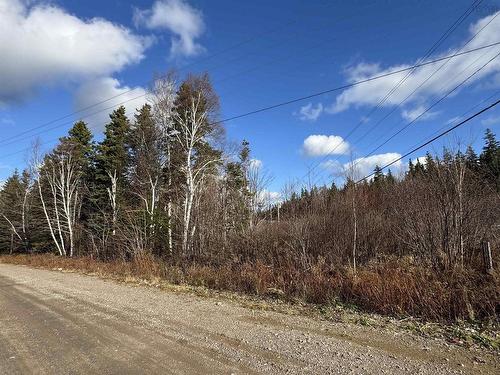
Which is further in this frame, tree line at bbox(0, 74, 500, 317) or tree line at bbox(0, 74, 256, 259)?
tree line at bbox(0, 74, 256, 259)

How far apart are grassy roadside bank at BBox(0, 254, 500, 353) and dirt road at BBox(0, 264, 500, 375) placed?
51cm

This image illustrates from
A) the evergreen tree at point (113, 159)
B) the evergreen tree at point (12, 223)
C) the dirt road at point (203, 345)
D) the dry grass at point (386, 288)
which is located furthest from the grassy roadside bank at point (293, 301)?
the evergreen tree at point (12, 223)

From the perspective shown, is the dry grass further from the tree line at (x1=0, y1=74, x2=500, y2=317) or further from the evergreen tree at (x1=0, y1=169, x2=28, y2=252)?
the evergreen tree at (x1=0, y1=169, x2=28, y2=252)

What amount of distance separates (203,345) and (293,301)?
4.34m

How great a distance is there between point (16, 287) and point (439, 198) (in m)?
15.2

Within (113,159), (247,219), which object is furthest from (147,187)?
(247,219)

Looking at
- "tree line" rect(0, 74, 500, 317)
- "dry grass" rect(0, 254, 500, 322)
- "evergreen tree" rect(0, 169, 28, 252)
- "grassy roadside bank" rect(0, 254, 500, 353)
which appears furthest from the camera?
"evergreen tree" rect(0, 169, 28, 252)

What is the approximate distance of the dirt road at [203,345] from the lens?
4.84 meters

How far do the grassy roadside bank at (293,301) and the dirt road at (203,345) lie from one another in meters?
0.51

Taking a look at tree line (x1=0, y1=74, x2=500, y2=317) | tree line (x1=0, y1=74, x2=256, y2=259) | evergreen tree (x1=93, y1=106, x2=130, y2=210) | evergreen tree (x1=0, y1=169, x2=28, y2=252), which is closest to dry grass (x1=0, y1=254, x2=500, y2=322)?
tree line (x1=0, y1=74, x2=500, y2=317)

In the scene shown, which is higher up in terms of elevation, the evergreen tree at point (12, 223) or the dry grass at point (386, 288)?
the evergreen tree at point (12, 223)

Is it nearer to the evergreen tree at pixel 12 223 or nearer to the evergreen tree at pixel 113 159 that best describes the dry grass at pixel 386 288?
the evergreen tree at pixel 113 159

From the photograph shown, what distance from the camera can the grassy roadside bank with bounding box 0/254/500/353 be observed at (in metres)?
6.25

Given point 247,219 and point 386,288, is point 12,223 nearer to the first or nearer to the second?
point 247,219
